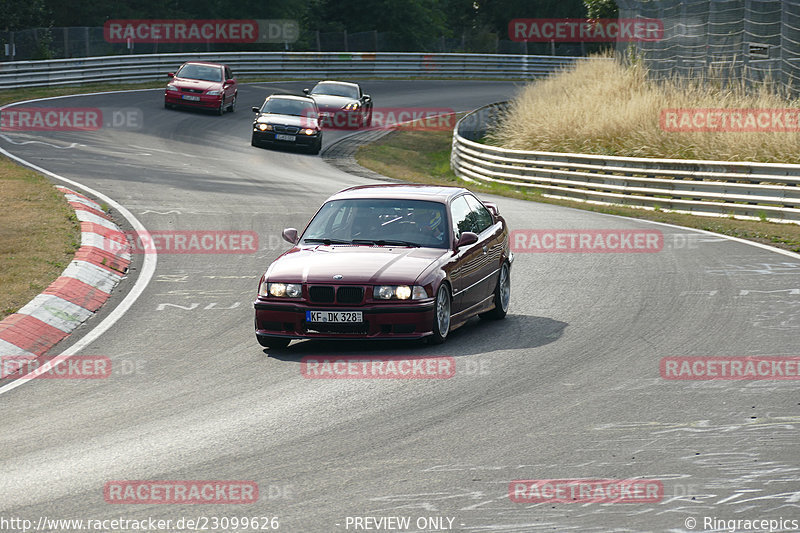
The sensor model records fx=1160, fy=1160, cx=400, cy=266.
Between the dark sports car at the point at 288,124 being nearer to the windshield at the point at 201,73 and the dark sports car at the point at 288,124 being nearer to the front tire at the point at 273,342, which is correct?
the windshield at the point at 201,73

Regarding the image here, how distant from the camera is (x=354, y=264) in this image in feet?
35.5

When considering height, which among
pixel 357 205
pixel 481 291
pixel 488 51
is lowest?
pixel 488 51

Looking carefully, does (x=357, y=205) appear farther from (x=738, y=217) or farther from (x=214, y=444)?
(x=738, y=217)

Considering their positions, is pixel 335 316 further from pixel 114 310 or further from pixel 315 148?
pixel 315 148

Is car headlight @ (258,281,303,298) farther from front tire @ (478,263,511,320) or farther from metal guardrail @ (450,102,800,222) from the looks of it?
metal guardrail @ (450,102,800,222)

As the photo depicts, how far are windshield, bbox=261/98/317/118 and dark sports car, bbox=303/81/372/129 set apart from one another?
4.47 m

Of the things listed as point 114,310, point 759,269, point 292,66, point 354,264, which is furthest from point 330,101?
point 354,264

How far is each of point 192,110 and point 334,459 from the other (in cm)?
3405

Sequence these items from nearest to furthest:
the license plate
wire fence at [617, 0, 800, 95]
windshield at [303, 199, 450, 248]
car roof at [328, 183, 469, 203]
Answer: the license plate
windshield at [303, 199, 450, 248]
car roof at [328, 183, 469, 203]
wire fence at [617, 0, 800, 95]

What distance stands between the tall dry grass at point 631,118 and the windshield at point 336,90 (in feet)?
19.1

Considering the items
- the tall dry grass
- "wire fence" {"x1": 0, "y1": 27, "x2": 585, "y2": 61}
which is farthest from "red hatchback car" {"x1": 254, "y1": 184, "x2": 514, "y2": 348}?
"wire fence" {"x1": 0, "y1": 27, "x2": 585, "y2": 61}

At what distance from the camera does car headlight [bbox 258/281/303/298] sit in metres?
10.7

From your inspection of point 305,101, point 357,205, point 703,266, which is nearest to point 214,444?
point 357,205

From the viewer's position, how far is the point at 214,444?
7.68 m
